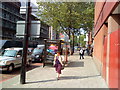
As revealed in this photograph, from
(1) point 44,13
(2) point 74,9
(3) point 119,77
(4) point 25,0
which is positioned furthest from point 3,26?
(3) point 119,77

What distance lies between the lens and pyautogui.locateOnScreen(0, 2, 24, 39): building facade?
48.0 meters

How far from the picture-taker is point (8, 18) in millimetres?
51812

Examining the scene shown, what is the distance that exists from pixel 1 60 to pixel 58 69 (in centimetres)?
419

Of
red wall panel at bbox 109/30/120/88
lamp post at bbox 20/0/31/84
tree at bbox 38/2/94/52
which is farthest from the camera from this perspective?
tree at bbox 38/2/94/52

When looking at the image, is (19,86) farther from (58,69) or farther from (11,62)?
(11,62)

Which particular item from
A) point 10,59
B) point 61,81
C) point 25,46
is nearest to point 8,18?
point 10,59

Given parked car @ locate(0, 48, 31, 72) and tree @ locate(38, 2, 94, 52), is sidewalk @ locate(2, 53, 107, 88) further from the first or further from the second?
tree @ locate(38, 2, 94, 52)

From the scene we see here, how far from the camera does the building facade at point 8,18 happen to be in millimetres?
48019

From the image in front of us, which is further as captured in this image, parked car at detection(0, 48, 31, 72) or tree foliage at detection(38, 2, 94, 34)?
tree foliage at detection(38, 2, 94, 34)

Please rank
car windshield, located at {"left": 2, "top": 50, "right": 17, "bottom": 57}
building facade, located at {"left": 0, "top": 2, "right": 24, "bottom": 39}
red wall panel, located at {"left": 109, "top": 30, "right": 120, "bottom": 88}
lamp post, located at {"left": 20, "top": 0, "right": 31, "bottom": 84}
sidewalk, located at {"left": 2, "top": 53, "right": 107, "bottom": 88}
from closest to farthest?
red wall panel, located at {"left": 109, "top": 30, "right": 120, "bottom": 88}
sidewalk, located at {"left": 2, "top": 53, "right": 107, "bottom": 88}
lamp post, located at {"left": 20, "top": 0, "right": 31, "bottom": 84}
car windshield, located at {"left": 2, "top": 50, "right": 17, "bottom": 57}
building facade, located at {"left": 0, "top": 2, "right": 24, "bottom": 39}

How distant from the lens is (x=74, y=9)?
2673 centimetres

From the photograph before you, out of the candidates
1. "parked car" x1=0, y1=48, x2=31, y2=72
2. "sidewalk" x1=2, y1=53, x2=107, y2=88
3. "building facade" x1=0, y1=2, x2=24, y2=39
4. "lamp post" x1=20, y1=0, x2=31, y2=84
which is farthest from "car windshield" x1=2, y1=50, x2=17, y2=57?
"building facade" x1=0, y1=2, x2=24, y2=39

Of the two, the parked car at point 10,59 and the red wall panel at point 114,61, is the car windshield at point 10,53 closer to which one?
the parked car at point 10,59

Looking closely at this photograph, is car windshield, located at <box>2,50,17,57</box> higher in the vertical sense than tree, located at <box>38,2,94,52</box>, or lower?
lower
